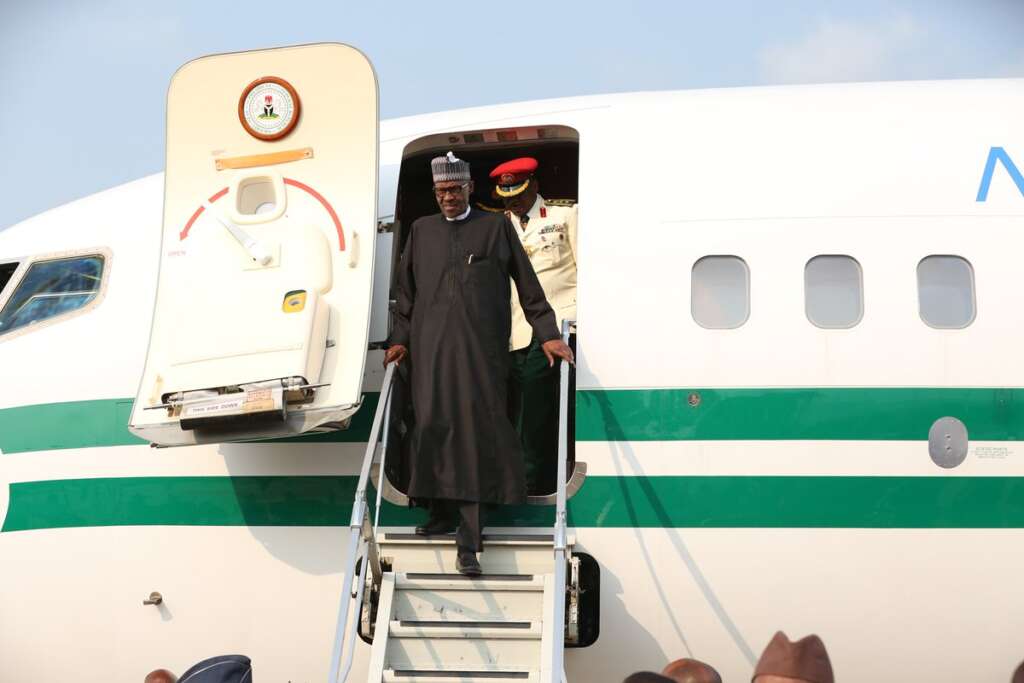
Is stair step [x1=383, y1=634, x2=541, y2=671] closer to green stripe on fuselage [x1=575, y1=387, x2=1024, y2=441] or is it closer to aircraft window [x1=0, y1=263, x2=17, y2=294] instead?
green stripe on fuselage [x1=575, y1=387, x2=1024, y2=441]

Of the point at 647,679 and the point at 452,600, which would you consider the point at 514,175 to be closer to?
the point at 452,600

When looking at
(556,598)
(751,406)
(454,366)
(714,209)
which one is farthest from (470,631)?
(714,209)

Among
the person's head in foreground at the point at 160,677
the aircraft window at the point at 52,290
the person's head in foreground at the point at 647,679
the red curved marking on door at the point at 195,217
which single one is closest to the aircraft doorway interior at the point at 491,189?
the red curved marking on door at the point at 195,217

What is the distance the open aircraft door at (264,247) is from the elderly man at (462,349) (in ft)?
1.04

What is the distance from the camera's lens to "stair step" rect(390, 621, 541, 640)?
604 cm

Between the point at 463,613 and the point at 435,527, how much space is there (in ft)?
1.96

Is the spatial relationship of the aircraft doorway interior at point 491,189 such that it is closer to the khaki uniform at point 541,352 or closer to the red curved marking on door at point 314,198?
the khaki uniform at point 541,352

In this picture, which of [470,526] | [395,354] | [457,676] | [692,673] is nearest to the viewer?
[692,673]

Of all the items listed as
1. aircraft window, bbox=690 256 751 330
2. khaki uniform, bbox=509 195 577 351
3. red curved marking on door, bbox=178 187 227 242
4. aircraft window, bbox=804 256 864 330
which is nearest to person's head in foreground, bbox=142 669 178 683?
red curved marking on door, bbox=178 187 227 242

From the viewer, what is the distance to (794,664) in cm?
321

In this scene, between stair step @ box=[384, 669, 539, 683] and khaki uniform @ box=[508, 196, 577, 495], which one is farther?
khaki uniform @ box=[508, 196, 577, 495]

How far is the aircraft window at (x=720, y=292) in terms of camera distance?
269 inches

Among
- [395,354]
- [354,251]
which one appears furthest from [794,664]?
[354,251]

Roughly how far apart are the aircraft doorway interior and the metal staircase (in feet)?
0.62
